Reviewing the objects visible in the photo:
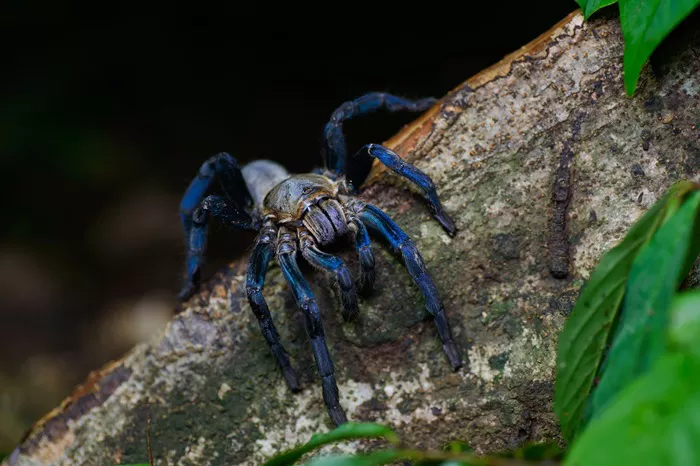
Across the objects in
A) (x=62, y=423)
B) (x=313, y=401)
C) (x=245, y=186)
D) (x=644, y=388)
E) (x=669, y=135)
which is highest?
(x=245, y=186)

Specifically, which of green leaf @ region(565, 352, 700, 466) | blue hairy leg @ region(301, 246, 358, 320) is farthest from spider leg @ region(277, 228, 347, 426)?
green leaf @ region(565, 352, 700, 466)

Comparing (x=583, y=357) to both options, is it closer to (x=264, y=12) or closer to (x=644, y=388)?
(x=644, y=388)

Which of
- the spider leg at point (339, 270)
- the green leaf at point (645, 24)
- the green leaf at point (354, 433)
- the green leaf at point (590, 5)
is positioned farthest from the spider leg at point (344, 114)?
the green leaf at point (354, 433)

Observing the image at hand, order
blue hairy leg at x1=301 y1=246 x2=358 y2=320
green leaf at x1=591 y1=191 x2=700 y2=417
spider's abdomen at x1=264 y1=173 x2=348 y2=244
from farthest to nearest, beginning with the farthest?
spider's abdomen at x1=264 y1=173 x2=348 y2=244 → blue hairy leg at x1=301 y1=246 x2=358 y2=320 → green leaf at x1=591 y1=191 x2=700 y2=417

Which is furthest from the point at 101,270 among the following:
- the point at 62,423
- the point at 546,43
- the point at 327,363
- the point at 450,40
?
the point at 546,43

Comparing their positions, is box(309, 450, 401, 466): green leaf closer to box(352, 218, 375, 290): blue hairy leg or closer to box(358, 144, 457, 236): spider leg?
box(352, 218, 375, 290): blue hairy leg

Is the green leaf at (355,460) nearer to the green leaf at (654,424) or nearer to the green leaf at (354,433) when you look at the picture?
the green leaf at (354,433)
